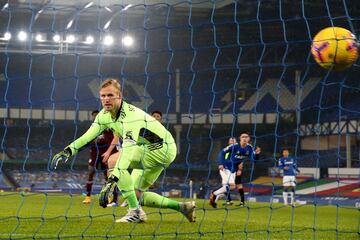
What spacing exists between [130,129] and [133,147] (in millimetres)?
241

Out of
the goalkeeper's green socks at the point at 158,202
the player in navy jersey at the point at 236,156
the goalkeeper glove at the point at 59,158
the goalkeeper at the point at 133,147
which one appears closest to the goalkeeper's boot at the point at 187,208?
the goalkeeper at the point at 133,147

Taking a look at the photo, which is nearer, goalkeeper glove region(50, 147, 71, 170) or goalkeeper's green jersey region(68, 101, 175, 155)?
goalkeeper glove region(50, 147, 71, 170)

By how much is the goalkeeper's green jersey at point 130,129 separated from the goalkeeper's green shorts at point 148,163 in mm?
61

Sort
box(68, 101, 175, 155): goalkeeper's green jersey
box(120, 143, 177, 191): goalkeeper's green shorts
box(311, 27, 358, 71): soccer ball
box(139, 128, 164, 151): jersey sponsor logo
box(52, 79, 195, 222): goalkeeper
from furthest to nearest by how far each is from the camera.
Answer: box(120, 143, 177, 191): goalkeeper's green shorts
box(139, 128, 164, 151): jersey sponsor logo
box(68, 101, 175, 155): goalkeeper's green jersey
box(52, 79, 195, 222): goalkeeper
box(311, 27, 358, 71): soccer ball

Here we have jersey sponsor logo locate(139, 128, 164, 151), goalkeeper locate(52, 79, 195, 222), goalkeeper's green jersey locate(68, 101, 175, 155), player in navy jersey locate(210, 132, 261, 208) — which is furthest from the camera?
player in navy jersey locate(210, 132, 261, 208)

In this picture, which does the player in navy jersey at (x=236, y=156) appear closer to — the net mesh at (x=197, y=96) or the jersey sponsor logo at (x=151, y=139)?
the jersey sponsor logo at (x=151, y=139)

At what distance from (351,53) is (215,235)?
2.51 m

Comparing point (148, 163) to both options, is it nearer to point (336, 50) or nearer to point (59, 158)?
point (59, 158)

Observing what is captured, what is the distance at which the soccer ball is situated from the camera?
269 inches

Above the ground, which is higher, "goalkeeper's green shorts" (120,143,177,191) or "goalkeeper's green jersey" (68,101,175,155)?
"goalkeeper's green jersey" (68,101,175,155)

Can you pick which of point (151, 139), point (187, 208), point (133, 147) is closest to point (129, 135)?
point (133, 147)

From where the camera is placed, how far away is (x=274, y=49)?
112 feet

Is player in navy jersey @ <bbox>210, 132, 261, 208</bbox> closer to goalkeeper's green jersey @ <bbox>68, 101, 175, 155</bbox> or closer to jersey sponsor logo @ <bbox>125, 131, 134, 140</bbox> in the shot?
goalkeeper's green jersey @ <bbox>68, 101, 175, 155</bbox>

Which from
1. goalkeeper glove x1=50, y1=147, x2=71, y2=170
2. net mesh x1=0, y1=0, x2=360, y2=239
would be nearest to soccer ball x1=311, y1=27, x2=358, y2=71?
goalkeeper glove x1=50, y1=147, x2=71, y2=170
